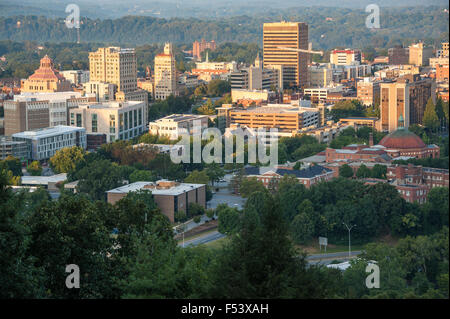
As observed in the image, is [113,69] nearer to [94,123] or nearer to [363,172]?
[94,123]

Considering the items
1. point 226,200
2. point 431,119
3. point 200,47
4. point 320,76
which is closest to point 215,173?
point 226,200

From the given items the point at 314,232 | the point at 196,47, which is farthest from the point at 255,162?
the point at 196,47

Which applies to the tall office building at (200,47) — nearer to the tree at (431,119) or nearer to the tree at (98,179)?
the tree at (431,119)

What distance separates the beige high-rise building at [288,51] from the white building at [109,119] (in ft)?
32.7

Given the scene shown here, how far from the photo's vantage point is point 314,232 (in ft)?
37.6

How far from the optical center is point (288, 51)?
1220 inches

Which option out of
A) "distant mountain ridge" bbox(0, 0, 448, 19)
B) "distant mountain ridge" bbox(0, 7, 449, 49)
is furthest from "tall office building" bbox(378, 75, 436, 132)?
"distant mountain ridge" bbox(0, 7, 449, 49)

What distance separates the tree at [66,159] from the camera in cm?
1670

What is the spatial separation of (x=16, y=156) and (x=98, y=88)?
694cm

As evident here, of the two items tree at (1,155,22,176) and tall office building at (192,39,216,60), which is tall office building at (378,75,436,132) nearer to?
tree at (1,155,22,176)

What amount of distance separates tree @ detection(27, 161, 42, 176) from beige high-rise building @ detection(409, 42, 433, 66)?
76.4ft

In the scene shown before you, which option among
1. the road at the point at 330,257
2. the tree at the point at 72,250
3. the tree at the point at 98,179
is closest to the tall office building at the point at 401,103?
the tree at the point at 98,179

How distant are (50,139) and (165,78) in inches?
398

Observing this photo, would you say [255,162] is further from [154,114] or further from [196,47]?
[196,47]
